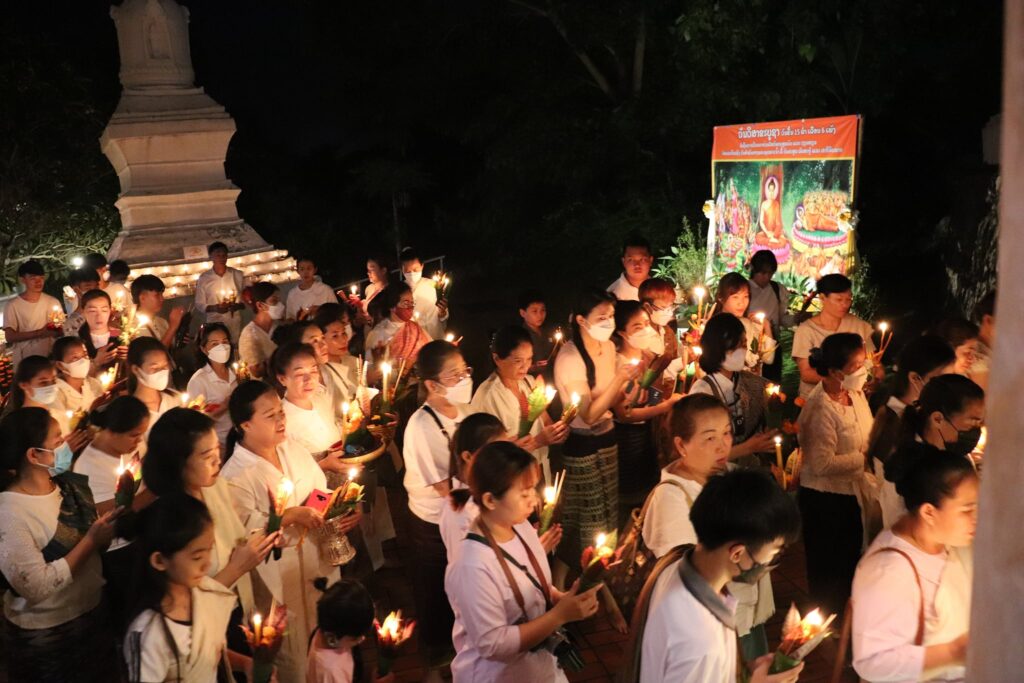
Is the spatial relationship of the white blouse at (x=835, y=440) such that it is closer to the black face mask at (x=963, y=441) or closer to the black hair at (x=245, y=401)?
the black face mask at (x=963, y=441)

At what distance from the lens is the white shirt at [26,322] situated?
8.66 metres

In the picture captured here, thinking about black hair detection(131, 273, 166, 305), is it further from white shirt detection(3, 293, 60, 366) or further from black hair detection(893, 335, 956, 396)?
black hair detection(893, 335, 956, 396)

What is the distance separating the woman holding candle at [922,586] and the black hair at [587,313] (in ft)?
9.57

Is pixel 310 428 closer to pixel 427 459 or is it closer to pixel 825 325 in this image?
pixel 427 459

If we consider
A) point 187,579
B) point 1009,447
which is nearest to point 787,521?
point 1009,447

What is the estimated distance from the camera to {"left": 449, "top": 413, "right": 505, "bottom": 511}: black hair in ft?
13.8

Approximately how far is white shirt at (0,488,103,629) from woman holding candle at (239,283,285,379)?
291cm

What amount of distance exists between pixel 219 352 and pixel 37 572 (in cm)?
257

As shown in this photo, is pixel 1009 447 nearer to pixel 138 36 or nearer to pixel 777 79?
pixel 138 36

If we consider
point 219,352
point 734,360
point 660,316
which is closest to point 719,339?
point 734,360

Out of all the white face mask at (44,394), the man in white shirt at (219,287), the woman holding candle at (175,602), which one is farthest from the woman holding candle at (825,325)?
the man in white shirt at (219,287)

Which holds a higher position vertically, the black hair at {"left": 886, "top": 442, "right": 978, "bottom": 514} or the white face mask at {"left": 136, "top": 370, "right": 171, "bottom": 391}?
the black hair at {"left": 886, "top": 442, "right": 978, "bottom": 514}

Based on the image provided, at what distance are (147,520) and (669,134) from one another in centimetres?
1494

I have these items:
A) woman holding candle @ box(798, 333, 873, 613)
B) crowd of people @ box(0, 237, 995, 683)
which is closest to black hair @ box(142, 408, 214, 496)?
crowd of people @ box(0, 237, 995, 683)
